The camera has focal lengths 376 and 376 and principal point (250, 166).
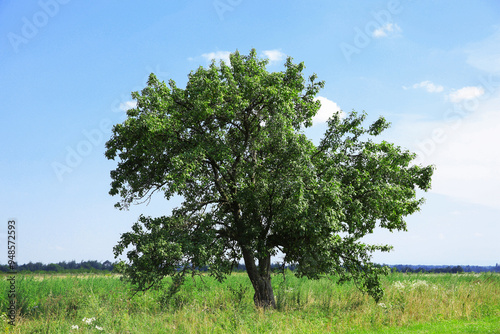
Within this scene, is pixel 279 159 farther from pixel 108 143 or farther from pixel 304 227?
pixel 108 143

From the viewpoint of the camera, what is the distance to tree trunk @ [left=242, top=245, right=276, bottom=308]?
1856 cm

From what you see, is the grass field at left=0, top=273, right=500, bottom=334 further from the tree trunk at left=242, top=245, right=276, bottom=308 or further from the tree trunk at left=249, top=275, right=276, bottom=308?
the tree trunk at left=242, top=245, right=276, bottom=308

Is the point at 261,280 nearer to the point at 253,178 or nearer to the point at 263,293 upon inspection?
the point at 263,293

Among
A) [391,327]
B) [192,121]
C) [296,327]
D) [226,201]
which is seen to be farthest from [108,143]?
[391,327]

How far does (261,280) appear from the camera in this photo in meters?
18.9

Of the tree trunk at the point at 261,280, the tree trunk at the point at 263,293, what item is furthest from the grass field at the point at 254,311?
the tree trunk at the point at 261,280

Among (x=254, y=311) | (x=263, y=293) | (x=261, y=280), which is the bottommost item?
(x=254, y=311)

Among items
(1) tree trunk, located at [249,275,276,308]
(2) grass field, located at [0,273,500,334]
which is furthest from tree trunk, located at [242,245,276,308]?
(2) grass field, located at [0,273,500,334]

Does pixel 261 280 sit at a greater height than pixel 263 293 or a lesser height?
greater

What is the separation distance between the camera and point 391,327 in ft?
49.9

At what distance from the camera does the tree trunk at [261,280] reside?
60.9 ft

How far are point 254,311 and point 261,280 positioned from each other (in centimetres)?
341

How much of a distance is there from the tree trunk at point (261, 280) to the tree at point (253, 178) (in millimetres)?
53

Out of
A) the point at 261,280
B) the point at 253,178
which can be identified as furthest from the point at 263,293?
the point at 253,178
